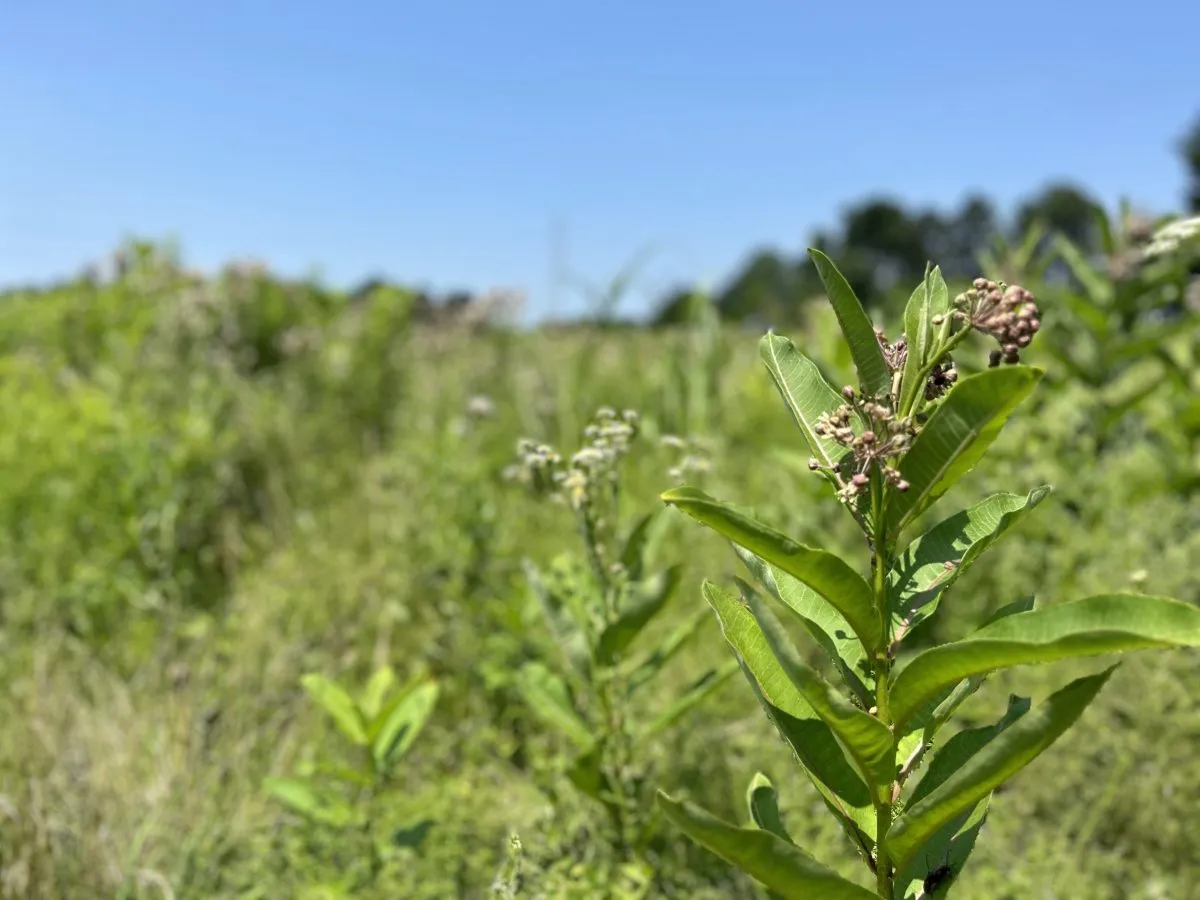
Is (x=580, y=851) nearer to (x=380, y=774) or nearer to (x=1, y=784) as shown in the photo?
(x=380, y=774)

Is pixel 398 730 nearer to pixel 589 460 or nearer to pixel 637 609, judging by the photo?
pixel 637 609

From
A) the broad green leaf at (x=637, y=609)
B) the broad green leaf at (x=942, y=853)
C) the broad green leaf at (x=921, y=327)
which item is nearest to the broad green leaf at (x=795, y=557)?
the broad green leaf at (x=921, y=327)

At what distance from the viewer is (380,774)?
2.04 meters

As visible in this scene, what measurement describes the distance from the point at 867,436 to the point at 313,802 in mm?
1566

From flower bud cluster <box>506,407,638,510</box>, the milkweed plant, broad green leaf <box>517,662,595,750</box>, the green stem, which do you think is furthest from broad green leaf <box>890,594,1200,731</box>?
broad green leaf <box>517,662,595,750</box>

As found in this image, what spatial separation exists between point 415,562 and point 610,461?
1855 mm

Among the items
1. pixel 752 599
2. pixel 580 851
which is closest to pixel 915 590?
pixel 752 599

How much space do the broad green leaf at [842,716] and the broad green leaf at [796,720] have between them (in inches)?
2.7

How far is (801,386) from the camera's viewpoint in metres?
1.17

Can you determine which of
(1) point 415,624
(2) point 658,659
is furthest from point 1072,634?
(1) point 415,624

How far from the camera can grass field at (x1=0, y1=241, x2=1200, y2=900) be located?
6.86 ft

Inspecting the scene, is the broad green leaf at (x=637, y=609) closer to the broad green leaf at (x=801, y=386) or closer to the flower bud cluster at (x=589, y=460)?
the flower bud cluster at (x=589, y=460)

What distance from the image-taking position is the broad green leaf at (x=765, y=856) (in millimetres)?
954

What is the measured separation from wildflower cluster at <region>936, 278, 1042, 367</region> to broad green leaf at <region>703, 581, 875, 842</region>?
0.41 metres
